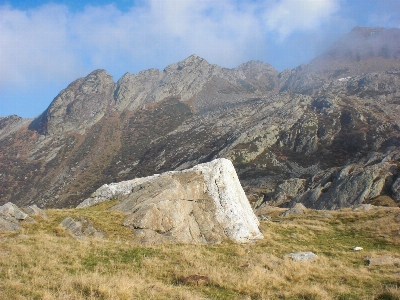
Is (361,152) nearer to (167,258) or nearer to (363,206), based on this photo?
(363,206)

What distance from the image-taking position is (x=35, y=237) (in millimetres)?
16844

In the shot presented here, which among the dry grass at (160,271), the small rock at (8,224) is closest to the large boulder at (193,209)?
the dry grass at (160,271)

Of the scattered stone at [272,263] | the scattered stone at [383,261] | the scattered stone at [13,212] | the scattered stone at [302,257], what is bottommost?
the scattered stone at [383,261]

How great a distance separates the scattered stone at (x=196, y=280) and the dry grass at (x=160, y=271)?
7.7 inches

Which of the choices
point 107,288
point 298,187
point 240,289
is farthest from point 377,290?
point 298,187

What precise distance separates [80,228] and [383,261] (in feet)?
65.5

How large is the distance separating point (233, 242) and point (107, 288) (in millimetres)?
14755

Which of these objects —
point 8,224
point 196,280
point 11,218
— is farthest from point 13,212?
point 196,280

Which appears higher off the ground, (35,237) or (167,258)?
(35,237)

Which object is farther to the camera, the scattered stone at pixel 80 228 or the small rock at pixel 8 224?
the scattered stone at pixel 80 228

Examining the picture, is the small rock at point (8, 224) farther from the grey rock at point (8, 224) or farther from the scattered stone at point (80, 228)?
the scattered stone at point (80, 228)

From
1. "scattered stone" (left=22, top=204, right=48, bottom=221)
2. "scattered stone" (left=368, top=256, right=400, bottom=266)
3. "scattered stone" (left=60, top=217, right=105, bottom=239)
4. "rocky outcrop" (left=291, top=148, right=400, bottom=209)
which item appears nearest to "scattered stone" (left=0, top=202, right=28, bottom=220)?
"scattered stone" (left=22, top=204, right=48, bottom=221)

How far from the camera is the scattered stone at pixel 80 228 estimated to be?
1983 cm

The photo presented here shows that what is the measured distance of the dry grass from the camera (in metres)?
9.47
